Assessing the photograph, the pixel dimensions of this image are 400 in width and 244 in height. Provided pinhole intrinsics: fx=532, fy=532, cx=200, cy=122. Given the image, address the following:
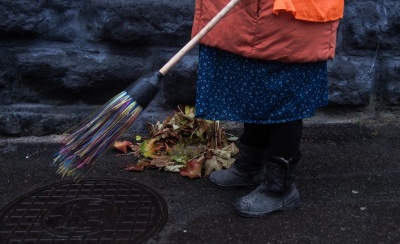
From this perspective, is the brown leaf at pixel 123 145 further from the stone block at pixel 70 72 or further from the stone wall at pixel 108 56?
the stone block at pixel 70 72

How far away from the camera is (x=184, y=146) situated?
9.24 feet

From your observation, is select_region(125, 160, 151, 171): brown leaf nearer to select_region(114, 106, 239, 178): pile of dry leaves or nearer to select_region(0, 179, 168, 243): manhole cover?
select_region(114, 106, 239, 178): pile of dry leaves

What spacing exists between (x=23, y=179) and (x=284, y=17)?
4.79 feet

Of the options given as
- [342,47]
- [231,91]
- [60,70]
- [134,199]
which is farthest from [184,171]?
[342,47]

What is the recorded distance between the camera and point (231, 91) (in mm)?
2072

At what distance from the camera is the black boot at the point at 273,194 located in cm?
213

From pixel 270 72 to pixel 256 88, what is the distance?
80 millimetres

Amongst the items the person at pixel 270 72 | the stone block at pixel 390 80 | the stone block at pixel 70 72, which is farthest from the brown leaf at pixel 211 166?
the stone block at pixel 390 80

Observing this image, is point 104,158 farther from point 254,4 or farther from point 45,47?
point 254,4

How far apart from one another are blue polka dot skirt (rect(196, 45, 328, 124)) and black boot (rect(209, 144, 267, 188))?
0.33 m

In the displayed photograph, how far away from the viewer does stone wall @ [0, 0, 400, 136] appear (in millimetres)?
2863

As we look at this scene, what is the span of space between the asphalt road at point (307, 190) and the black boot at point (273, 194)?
0.03 meters

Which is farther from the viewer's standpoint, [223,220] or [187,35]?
[187,35]

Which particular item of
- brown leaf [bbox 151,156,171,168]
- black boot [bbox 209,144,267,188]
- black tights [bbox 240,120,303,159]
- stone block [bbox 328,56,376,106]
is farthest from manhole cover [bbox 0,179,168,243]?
stone block [bbox 328,56,376,106]
